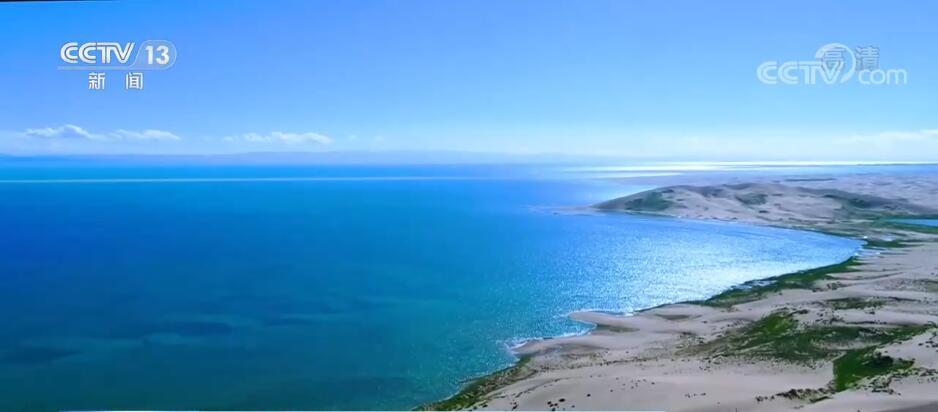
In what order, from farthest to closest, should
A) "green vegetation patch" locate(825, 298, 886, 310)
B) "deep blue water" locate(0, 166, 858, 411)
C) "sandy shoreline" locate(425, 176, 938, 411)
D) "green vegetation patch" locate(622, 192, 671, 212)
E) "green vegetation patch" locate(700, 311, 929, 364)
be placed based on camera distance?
"green vegetation patch" locate(622, 192, 671, 212), "green vegetation patch" locate(825, 298, 886, 310), "deep blue water" locate(0, 166, 858, 411), "green vegetation patch" locate(700, 311, 929, 364), "sandy shoreline" locate(425, 176, 938, 411)

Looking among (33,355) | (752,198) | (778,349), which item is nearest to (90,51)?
(33,355)

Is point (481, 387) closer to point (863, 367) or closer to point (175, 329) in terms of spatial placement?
point (863, 367)

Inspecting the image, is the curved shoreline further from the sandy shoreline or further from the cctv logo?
the cctv logo

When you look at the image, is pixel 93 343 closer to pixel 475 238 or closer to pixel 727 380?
pixel 727 380

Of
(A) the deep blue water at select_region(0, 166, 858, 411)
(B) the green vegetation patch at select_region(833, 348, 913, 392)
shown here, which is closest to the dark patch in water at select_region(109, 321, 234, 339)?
(A) the deep blue water at select_region(0, 166, 858, 411)

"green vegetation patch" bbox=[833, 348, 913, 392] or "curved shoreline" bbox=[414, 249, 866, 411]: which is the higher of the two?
"green vegetation patch" bbox=[833, 348, 913, 392]

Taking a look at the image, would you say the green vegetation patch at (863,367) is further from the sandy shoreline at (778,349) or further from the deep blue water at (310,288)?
the deep blue water at (310,288)

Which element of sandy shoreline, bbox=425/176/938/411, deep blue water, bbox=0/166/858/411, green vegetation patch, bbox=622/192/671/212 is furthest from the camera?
green vegetation patch, bbox=622/192/671/212

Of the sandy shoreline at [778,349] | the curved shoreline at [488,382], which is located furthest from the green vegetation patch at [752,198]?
the curved shoreline at [488,382]
